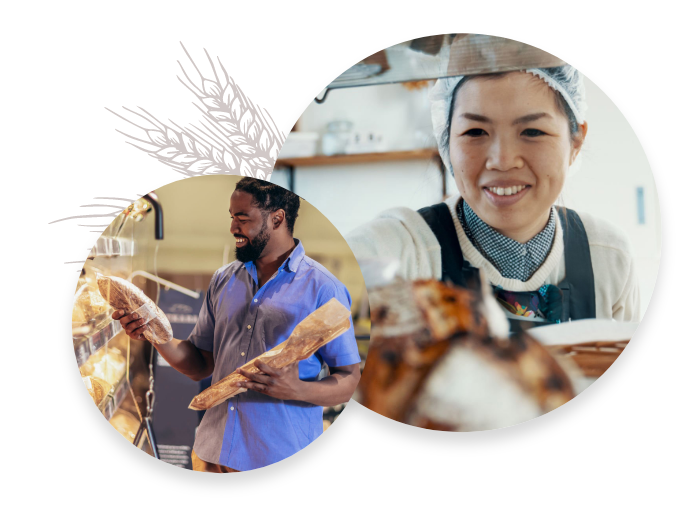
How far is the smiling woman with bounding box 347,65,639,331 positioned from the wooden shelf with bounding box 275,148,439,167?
7 centimetres

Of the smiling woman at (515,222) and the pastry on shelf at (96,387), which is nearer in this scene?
the pastry on shelf at (96,387)

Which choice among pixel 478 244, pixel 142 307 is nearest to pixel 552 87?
pixel 478 244

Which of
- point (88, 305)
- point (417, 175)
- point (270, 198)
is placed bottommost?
point (88, 305)

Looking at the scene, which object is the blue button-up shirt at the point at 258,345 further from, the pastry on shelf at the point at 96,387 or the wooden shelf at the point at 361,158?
the wooden shelf at the point at 361,158

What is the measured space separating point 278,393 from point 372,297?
0.53 meters

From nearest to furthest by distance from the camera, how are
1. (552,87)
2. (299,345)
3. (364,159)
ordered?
(299,345) → (552,87) → (364,159)

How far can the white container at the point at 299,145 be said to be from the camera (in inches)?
95.0

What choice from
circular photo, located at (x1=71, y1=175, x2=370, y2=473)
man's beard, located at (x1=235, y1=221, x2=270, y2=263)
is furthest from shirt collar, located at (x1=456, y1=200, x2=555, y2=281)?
man's beard, located at (x1=235, y1=221, x2=270, y2=263)

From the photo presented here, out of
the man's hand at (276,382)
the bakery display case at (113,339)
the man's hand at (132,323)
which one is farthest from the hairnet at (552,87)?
the man's hand at (132,323)

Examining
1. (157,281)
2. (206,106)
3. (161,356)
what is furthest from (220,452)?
(206,106)

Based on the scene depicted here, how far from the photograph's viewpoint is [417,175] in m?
2.36

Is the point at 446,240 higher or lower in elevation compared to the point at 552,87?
lower

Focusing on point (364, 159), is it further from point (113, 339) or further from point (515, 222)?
point (113, 339)

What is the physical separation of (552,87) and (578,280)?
2.40 feet
